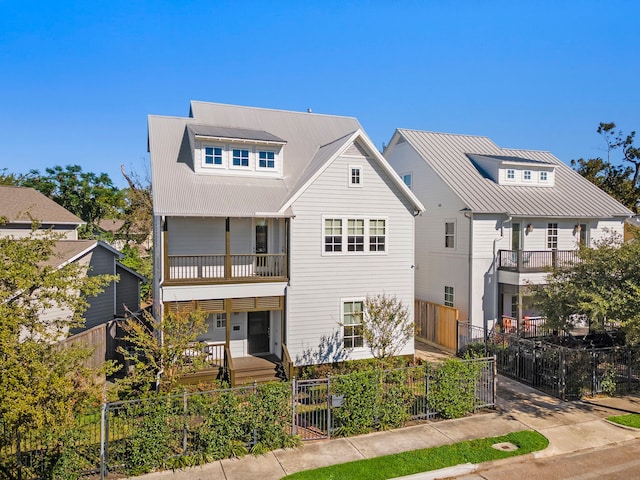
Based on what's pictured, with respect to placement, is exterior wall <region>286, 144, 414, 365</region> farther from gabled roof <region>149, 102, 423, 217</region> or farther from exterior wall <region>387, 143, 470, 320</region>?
exterior wall <region>387, 143, 470, 320</region>

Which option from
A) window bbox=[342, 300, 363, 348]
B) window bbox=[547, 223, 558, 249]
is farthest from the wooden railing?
window bbox=[547, 223, 558, 249]

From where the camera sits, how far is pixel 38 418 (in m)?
7.87

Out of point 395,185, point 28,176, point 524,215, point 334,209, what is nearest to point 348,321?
point 334,209

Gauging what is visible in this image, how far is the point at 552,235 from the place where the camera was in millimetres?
22938

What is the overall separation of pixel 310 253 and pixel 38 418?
33.9ft

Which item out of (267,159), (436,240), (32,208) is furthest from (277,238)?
(32,208)

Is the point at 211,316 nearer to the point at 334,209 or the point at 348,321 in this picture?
the point at 348,321

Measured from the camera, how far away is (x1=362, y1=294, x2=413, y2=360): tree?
1538 cm

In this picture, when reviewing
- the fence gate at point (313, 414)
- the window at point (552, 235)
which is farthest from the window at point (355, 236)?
the window at point (552, 235)

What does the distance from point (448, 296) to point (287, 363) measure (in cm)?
1075

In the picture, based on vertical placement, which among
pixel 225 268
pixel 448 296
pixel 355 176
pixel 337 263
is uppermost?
pixel 355 176

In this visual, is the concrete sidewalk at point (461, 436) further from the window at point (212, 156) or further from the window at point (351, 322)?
the window at point (212, 156)

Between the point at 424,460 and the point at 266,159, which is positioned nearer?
the point at 424,460

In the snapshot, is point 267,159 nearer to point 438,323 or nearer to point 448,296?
point 438,323
